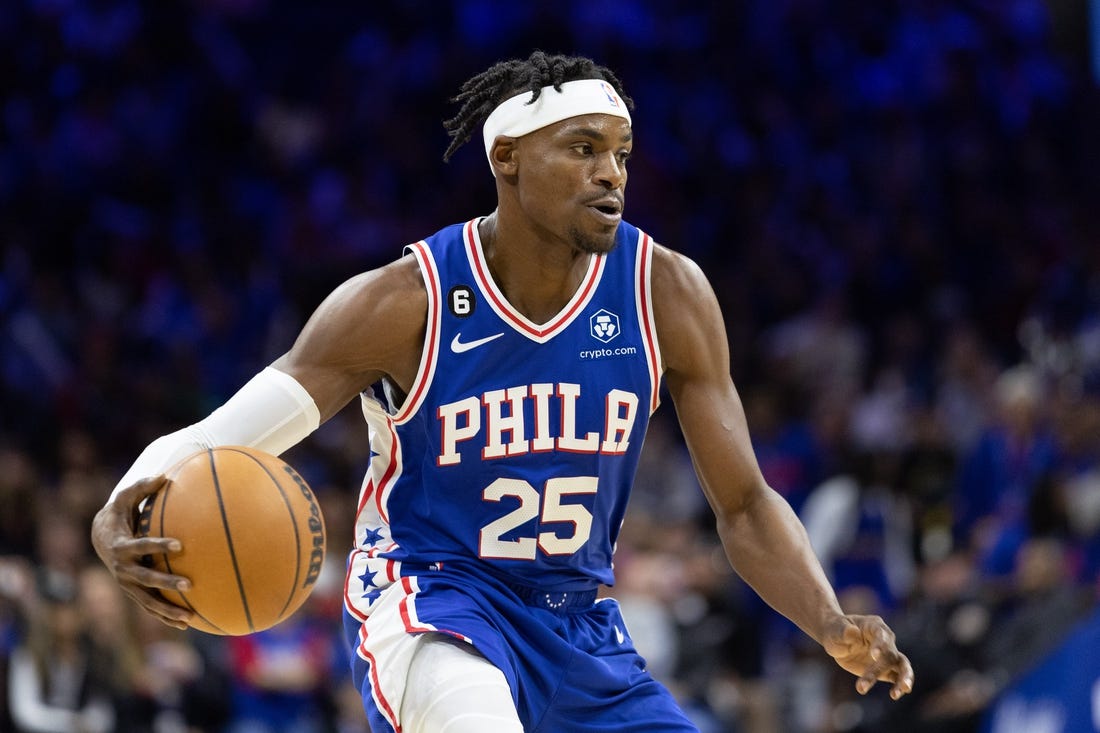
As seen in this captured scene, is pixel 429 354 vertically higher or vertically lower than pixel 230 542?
higher

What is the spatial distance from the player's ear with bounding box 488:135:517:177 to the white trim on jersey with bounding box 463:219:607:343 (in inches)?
7.0

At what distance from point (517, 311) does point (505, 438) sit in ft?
1.16

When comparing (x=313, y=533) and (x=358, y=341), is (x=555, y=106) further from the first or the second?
(x=313, y=533)

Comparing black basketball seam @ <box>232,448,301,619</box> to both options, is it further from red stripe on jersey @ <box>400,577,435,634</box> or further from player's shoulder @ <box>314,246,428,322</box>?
player's shoulder @ <box>314,246,428,322</box>

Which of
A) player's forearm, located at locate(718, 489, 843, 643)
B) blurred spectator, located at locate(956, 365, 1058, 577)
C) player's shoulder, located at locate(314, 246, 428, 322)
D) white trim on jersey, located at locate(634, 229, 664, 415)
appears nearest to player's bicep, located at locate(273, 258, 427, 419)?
player's shoulder, located at locate(314, 246, 428, 322)

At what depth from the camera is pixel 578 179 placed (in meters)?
4.14

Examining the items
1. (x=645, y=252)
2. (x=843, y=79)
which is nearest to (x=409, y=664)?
(x=645, y=252)

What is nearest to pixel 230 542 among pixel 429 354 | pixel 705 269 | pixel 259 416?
pixel 259 416

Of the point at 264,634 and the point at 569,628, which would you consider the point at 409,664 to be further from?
the point at 264,634

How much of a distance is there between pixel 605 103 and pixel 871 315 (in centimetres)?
842

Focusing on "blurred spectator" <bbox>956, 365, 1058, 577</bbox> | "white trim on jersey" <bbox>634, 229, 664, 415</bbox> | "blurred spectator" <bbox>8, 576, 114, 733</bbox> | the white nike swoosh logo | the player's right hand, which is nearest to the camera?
the player's right hand

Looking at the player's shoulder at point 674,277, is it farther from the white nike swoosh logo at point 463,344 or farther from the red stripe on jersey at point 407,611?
the red stripe on jersey at point 407,611

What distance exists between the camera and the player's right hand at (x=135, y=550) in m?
3.65

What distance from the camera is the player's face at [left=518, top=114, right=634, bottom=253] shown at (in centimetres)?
413
